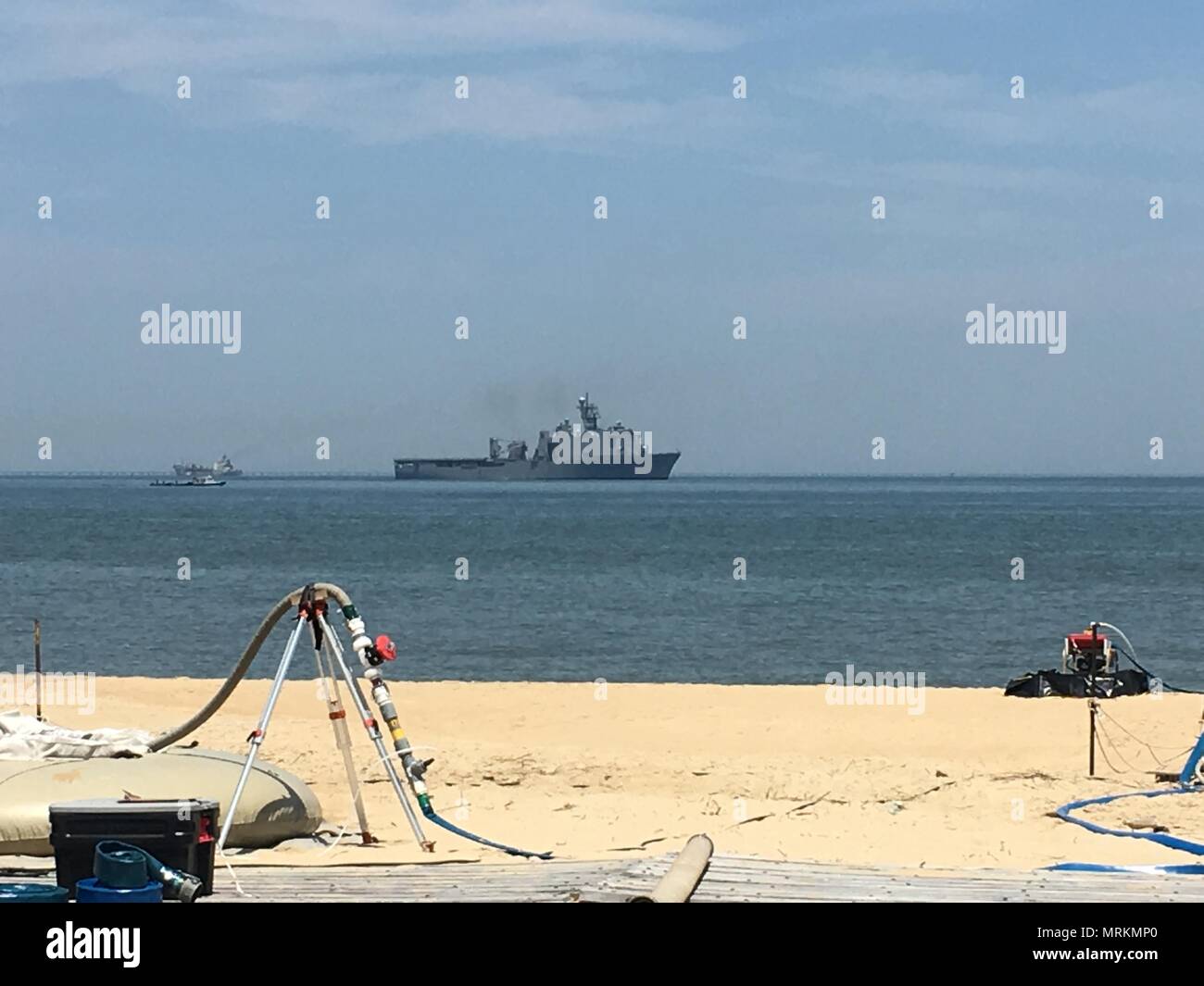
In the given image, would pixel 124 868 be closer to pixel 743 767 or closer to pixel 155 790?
pixel 155 790

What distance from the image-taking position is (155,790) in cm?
1211

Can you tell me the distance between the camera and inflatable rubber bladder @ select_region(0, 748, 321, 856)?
12070mm

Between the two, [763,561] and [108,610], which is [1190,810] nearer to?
[108,610]

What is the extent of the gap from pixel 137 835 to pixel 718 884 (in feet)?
10.5

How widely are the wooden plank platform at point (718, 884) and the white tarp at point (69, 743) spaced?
9.08 ft

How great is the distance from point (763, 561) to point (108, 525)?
53.0 m

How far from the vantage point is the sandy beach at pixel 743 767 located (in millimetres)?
12930

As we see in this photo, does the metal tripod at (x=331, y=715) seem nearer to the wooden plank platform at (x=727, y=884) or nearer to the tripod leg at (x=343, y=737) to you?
the tripod leg at (x=343, y=737)

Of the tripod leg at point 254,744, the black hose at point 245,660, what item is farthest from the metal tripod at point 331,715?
the black hose at point 245,660

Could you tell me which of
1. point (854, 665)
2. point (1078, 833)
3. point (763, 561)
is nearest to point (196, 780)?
point (1078, 833)

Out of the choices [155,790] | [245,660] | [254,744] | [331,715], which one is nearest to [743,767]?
[331,715]

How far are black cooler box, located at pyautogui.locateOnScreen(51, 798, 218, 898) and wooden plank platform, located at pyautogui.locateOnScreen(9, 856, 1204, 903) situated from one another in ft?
0.95
